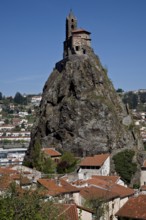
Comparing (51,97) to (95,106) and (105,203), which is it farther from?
(105,203)

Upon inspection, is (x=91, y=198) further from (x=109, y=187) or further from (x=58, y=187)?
(x=109, y=187)

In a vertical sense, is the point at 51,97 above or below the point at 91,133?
above

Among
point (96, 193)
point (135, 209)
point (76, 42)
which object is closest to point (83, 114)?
point (76, 42)

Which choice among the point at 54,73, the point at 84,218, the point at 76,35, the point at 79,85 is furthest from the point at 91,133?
the point at 84,218

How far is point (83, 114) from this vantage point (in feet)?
250

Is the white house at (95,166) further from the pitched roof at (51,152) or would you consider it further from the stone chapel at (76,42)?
the stone chapel at (76,42)

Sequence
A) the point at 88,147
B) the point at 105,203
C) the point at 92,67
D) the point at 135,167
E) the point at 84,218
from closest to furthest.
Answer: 1. the point at 84,218
2. the point at 105,203
3. the point at 135,167
4. the point at 88,147
5. the point at 92,67

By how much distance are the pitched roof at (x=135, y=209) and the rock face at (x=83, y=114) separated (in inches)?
1418

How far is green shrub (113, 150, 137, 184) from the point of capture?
67.6 metres

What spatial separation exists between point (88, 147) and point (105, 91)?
12.7 meters

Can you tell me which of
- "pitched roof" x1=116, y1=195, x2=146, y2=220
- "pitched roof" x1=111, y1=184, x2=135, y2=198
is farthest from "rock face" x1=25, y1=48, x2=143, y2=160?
"pitched roof" x1=116, y1=195, x2=146, y2=220

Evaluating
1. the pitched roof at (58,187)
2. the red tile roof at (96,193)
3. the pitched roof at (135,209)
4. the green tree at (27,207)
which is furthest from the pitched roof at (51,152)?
the green tree at (27,207)

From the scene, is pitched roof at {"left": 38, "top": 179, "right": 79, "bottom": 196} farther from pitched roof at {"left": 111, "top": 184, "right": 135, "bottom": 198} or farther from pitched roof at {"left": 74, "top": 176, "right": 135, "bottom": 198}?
pitched roof at {"left": 111, "top": 184, "right": 135, "bottom": 198}

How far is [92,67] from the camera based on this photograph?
263 ft
